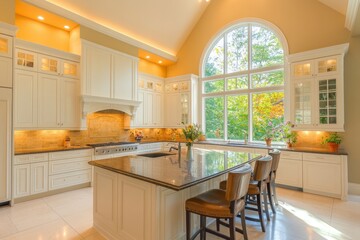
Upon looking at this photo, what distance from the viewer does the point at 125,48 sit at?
5871 millimetres

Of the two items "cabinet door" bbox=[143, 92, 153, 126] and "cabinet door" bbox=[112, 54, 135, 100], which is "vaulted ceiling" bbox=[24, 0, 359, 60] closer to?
"cabinet door" bbox=[112, 54, 135, 100]

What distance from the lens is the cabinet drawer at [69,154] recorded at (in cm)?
420

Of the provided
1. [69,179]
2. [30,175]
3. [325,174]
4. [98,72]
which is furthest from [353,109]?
[30,175]

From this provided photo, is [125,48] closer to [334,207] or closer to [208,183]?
[208,183]

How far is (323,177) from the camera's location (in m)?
4.17

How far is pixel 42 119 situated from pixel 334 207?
6.16 metres

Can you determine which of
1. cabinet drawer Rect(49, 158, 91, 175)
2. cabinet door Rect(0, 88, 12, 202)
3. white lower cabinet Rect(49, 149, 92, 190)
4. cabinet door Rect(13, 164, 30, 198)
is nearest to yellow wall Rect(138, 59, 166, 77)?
white lower cabinet Rect(49, 149, 92, 190)

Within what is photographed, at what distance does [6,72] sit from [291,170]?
20.4 feet

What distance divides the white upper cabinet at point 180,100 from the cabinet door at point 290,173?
3.11m

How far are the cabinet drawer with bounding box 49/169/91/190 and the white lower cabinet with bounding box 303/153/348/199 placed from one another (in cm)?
510

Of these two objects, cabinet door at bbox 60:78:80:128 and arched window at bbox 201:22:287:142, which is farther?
arched window at bbox 201:22:287:142

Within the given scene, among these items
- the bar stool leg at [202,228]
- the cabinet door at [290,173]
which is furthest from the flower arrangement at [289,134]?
the bar stool leg at [202,228]

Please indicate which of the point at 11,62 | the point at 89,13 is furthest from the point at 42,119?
the point at 89,13

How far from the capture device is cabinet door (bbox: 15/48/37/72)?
3963mm
